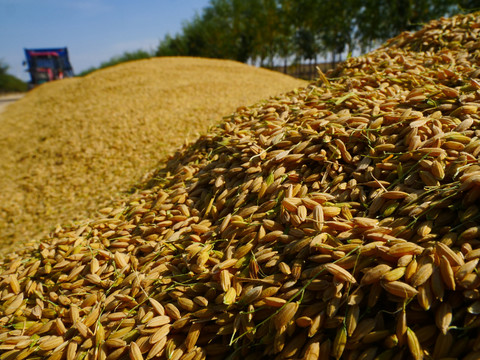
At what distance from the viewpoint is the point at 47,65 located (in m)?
19.2

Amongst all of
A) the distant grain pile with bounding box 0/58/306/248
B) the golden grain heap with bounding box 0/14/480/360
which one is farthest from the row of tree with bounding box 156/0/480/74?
the golden grain heap with bounding box 0/14/480/360

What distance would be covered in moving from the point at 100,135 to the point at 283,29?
20643 millimetres

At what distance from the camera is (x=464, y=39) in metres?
3.10

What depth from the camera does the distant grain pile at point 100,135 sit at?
13.4 feet

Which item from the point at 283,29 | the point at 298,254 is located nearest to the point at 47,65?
the point at 283,29

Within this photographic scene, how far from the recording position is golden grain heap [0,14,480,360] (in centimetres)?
118

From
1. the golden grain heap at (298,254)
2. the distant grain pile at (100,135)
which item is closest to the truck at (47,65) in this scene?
the distant grain pile at (100,135)

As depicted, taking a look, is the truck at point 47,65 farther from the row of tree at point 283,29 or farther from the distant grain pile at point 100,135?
the distant grain pile at point 100,135

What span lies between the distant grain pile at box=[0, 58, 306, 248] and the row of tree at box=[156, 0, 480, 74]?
45.9 ft

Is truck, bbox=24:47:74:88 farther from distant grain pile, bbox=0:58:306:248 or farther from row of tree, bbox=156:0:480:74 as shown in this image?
distant grain pile, bbox=0:58:306:248

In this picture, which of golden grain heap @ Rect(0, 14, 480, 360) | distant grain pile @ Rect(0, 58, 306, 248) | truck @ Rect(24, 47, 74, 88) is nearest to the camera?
golden grain heap @ Rect(0, 14, 480, 360)

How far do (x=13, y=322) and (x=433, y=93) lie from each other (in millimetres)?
2770

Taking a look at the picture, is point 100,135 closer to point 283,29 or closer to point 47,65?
point 47,65

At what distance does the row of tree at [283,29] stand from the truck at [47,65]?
647 centimetres
